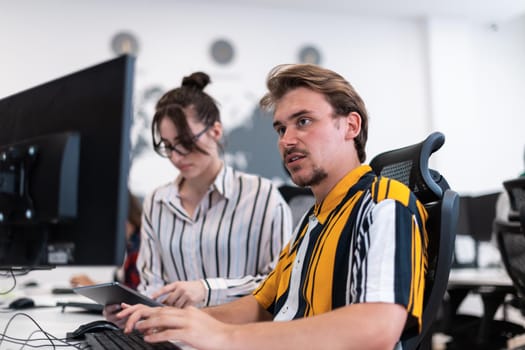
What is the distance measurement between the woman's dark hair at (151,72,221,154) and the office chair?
0.72 metres

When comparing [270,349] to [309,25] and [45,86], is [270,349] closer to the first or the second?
[45,86]

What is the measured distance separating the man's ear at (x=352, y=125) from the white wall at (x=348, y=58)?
3.40 meters

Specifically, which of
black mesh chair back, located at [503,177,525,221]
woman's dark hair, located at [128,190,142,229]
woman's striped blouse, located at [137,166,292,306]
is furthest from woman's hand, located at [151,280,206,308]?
woman's dark hair, located at [128,190,142,229]

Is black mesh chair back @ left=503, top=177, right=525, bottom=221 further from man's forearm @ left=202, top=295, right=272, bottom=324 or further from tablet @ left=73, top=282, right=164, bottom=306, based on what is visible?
tablet @ left=73, top=282, right=164, bottom=306

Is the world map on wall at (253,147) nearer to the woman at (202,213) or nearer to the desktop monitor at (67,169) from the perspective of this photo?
the woman at (202,213)

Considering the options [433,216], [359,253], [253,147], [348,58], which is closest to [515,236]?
[433,216]

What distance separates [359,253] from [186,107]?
3.20ft

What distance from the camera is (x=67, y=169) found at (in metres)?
1.17

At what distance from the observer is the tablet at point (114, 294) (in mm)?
1171

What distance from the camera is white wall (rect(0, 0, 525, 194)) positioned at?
15.1 feet

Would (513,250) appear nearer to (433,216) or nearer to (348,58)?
(433,216)

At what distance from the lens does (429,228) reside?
1.09 metres

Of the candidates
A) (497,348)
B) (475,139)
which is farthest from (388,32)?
(497,348)

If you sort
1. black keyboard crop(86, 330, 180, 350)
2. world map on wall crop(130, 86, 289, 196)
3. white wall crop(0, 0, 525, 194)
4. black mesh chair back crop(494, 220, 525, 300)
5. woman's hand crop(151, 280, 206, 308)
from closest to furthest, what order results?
black keyboard crop(86, 330, 180, 350)
woman's hand crop(151, 280, 206, 308)
black mesh chair back crop(494, 220, 525, 300)
white wall crop(0, 0, 525, 194)
world map on wall crop(130, 86, 289, 196)
